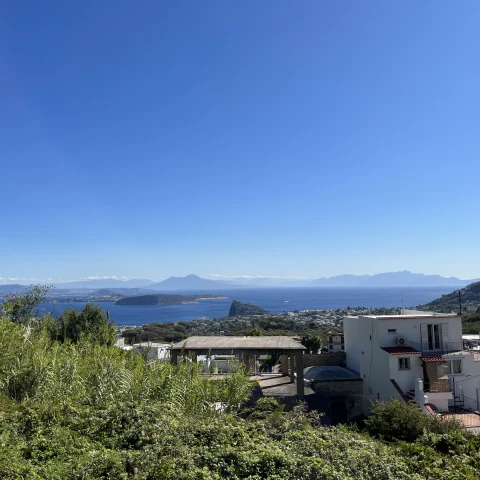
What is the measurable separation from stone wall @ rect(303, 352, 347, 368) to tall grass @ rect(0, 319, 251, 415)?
12515 millimetres

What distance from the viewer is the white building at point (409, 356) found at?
14500 mm

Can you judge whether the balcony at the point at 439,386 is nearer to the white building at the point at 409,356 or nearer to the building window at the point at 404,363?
the white building at the point at 409,356

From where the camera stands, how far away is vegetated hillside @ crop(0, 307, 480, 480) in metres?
3.92

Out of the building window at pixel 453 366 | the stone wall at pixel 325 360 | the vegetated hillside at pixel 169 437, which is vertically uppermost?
the vegetated hillside at pixel 169 437

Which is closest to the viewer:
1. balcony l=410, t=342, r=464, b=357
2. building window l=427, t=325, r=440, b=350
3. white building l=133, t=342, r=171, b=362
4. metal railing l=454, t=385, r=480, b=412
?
white building l=133, t=342, r=171, b=362

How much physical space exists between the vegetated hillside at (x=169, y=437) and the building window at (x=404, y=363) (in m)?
8.67

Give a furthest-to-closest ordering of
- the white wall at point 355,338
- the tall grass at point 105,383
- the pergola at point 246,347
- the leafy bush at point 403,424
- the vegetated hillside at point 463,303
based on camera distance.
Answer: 1. the vegetated hillside at point 463,303
2. the white wall at point 355,338
3. the pergola at point 246,347
4. the leafy bush at point 403,424
5. the tall grass at point 105,383

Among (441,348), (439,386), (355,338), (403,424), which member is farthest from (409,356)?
(403,424)

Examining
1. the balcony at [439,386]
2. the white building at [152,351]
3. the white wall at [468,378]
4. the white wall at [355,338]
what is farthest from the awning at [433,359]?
the white building at [152,351]

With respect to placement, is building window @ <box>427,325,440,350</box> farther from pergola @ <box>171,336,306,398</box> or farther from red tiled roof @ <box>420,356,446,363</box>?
pergola @ <box>171,336,306,398</box>

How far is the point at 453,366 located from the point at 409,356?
1992 mm

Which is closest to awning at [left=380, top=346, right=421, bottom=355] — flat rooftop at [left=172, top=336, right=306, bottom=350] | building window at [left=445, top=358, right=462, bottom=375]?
building window at [left=445, top=358, right=462, bottom=375]

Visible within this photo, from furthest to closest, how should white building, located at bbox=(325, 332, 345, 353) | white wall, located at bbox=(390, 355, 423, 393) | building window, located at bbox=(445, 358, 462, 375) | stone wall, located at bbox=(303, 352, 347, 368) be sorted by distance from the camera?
white building, located at bbox=(325, 332, 345, 353)
stone wall, located at bbox=(303, 352, 347, 368)
building window, located at bbox=(445, 358, 462, 375)
white wall, located at bbox=(390, 355, 423, 393)

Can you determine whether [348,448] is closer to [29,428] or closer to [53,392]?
[29,428]
